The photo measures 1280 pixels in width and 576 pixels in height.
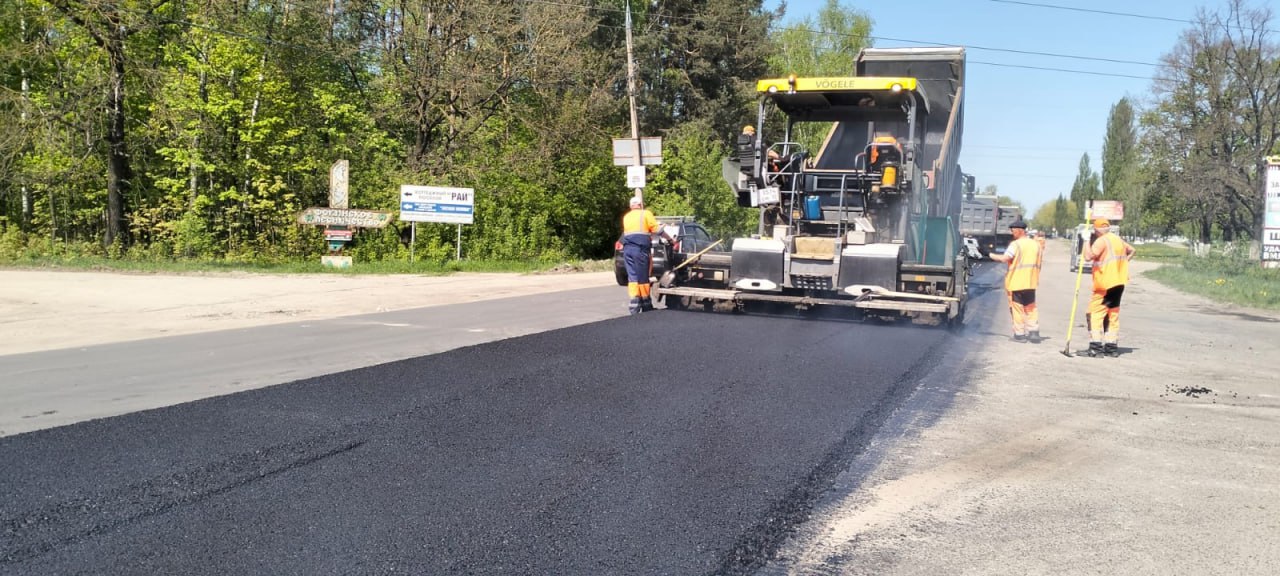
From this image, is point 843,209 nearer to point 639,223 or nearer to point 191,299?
point 639,223

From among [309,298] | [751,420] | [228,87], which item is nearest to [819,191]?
[751,420]

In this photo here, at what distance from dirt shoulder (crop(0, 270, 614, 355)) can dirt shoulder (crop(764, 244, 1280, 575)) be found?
852cm

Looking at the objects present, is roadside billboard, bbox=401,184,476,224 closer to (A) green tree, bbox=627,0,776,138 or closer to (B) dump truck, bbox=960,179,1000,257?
(A) green tree, bbox=627,0,776,138

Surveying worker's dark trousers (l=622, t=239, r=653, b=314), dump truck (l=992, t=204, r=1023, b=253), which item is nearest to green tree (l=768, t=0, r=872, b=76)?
dump truck (l=992, t=204, r=1023, b=253)

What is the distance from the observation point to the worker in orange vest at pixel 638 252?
39.8 feet

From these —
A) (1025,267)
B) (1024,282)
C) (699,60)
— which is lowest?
(1024,282)

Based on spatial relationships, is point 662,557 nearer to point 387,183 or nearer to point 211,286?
point 211,286

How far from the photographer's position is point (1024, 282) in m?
10.8

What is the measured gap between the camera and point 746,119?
3853cm

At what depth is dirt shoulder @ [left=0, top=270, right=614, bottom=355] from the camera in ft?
34.9

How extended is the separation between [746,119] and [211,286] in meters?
26.2

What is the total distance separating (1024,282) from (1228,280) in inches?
671

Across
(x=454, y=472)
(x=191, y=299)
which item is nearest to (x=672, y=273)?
(x=191, y=299)

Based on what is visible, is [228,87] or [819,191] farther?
[228,87]
